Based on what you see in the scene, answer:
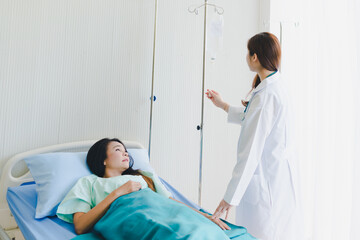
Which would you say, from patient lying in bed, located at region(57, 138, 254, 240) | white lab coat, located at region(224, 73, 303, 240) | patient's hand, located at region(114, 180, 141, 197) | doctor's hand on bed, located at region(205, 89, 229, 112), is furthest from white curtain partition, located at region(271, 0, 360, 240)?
patient's hand, located at region(114, 180, 141, 197)

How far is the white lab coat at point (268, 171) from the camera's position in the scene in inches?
56.8

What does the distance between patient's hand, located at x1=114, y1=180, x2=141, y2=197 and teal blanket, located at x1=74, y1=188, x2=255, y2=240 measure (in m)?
0.04

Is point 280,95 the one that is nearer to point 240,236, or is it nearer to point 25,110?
point 240,236

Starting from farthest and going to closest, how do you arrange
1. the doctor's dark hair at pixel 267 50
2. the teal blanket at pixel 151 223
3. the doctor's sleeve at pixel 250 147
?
the doctor's dark hair at pixel 267 50, the doctor's sleeve at pixel 250 147, the teal blanket at pixel 151 223

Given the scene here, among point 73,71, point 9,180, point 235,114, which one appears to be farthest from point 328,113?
point 9,180

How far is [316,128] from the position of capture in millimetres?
2104

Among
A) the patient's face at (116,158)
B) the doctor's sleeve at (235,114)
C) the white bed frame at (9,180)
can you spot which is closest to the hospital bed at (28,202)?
the white bed frame at (9,180)

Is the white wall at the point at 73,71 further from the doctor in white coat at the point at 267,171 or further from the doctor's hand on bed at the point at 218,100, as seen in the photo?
the doctor in white coat at the point at 267,171

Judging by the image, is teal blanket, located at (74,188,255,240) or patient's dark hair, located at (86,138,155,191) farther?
patient's dark hair, located at (86,138,155,191)

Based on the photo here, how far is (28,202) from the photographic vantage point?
5.06 ft

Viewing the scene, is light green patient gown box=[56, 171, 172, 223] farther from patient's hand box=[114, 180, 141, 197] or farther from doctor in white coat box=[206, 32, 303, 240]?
doctor in white coat box=[206, 32, 303, 240]

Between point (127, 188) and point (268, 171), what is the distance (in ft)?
2.25

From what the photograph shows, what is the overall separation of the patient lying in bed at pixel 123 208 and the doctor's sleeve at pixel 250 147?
16cm

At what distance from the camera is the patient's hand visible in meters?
1.37
